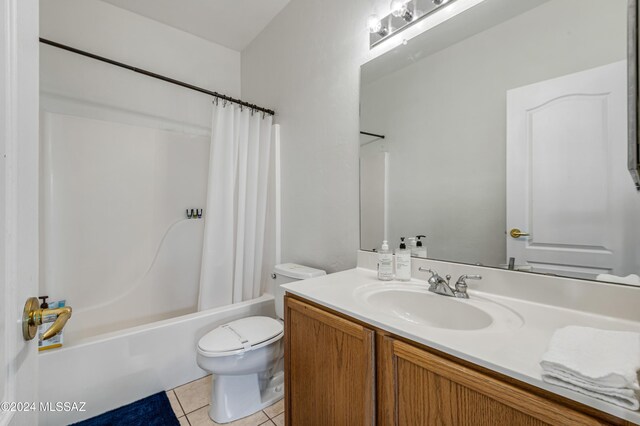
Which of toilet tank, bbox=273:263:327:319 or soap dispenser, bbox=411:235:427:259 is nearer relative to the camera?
soap dispenser, bbox=411:235:427:259

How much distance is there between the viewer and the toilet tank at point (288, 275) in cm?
162

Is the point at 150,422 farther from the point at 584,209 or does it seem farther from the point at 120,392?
the point at 584,209

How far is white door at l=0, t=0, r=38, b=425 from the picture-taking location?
17.3 inches

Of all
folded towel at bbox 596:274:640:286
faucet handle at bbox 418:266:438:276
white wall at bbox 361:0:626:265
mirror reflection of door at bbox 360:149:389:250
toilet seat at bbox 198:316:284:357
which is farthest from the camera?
mirror reflection of door at bbox 360:149:389:250

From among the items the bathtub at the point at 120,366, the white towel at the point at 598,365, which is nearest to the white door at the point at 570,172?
the white towel at the point at 598,365

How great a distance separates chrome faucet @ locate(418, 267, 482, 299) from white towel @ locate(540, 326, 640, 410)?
42 cm

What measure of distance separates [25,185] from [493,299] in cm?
128

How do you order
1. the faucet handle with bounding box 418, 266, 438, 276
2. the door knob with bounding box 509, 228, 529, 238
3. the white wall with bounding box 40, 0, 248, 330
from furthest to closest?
the white wall with bounding box 40, 0, 248, 330, the faucet handle with bounding box 418, 266, 438, 276, the door knob with bounding box 509, 228, 529, 238

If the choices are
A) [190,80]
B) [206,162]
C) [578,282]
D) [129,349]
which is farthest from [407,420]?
[190,80]

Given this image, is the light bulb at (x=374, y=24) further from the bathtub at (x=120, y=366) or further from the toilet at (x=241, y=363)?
the bathtub at (x=120, y=366)

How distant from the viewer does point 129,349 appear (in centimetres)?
152

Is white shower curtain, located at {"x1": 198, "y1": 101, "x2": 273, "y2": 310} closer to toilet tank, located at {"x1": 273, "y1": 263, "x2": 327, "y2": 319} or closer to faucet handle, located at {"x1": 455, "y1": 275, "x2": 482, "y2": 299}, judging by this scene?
toilet tank, located at {"x1": 273, "y1": 263, "x2": 327, "y2": 319}

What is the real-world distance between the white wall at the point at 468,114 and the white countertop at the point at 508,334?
262 millimetres

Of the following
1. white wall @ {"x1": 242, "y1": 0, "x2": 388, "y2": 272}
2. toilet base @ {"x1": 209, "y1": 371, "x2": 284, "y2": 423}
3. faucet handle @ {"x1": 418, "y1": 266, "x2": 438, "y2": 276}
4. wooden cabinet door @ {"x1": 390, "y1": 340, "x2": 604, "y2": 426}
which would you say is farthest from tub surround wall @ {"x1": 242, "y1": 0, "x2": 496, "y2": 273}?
wooden cabinet door @ {"x1": 390, "y1": 340, "x2": 604, "y2": 426}
